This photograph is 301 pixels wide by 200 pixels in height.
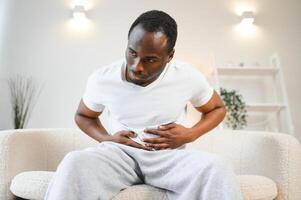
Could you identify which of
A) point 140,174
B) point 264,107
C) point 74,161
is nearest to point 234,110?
point 264,107

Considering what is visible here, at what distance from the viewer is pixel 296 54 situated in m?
2.54

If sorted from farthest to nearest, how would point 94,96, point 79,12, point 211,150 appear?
point 79,12 → point 211,150 → point 94,96

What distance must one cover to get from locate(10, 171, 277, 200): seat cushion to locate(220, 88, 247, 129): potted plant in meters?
1.48

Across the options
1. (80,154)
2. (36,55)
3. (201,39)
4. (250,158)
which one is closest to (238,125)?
(201,39)

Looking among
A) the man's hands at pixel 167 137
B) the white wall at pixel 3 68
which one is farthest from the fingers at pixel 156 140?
the white wall at pixel 3 68

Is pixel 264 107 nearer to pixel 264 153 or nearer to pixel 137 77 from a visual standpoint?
pixel 264 153

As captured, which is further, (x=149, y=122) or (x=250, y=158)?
(x=250, y=158)

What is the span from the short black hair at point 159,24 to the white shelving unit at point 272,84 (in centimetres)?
151

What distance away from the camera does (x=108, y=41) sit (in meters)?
2.44

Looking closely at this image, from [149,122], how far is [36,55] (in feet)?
5.95

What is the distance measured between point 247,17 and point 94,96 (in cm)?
195

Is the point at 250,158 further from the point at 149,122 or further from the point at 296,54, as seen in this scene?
the point at 296,54

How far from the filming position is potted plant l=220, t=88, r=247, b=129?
7.38ft

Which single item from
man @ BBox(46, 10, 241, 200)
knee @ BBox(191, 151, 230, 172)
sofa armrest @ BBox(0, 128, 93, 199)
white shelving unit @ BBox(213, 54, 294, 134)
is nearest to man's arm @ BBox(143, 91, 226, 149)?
man @ BBox(46, 10, 241, 200)
